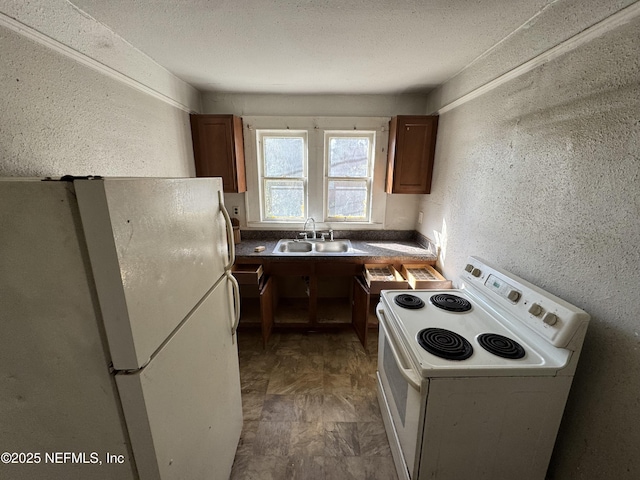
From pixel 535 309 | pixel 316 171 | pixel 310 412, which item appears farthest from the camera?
pixel 316 171

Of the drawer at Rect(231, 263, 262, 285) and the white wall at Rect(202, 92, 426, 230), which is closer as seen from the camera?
the drawer at Rect(231, 263, 262, 285)

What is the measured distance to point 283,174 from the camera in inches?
113

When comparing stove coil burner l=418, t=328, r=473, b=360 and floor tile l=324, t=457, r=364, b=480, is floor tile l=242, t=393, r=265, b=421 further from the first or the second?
stove coil burner l=418, t=328, r=473, b=360

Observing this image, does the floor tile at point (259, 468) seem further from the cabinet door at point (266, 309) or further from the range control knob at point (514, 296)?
the range control knob at point (514, 296)

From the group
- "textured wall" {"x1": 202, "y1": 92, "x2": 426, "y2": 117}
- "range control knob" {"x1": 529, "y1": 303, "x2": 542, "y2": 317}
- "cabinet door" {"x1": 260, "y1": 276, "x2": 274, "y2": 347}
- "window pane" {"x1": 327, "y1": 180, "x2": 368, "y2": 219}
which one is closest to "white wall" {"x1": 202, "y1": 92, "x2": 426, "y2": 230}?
"textured wall" {"x1": 202, "y1": 92, "x2": 426, "y2": 117}

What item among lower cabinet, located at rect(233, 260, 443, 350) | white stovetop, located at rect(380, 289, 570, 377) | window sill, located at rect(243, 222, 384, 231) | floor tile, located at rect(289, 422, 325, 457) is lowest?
floor tile, located at rect(289, 422, 325, 457)

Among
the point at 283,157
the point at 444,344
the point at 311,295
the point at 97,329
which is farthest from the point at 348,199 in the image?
the point at 97,329

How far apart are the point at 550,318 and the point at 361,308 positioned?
1.51 meters

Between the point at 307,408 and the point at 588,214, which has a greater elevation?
the point at 588,214

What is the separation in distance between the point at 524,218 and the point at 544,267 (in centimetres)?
27

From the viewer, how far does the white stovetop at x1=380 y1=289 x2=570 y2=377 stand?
97cm

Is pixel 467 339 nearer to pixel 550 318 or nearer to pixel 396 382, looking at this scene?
pixel 550 318

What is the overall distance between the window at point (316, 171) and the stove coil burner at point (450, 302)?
4.91ft

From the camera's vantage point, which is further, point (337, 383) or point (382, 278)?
point (382, 278)
